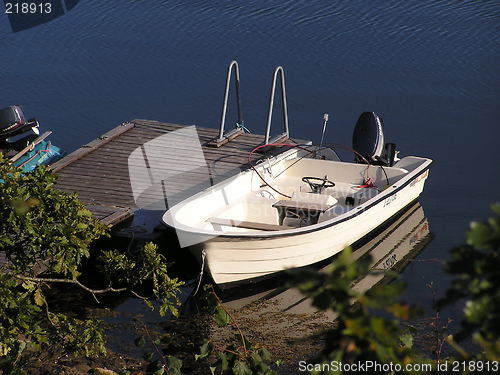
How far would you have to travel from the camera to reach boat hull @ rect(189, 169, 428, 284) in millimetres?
8055

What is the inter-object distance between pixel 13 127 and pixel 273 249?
4569mm

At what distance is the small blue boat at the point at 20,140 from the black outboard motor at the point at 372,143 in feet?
13.9

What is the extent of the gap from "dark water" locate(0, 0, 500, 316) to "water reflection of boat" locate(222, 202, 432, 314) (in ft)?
2.55

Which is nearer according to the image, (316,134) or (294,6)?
(316,134)

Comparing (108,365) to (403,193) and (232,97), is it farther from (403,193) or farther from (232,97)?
(232,97)

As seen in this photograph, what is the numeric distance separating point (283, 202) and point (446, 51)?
8.56m

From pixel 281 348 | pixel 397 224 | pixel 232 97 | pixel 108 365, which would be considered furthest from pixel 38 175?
pixel 232 97

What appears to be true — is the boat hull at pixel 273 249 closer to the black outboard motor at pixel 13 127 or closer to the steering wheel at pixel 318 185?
the steering wheel at pixel 318 185

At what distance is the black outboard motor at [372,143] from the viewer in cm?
1075

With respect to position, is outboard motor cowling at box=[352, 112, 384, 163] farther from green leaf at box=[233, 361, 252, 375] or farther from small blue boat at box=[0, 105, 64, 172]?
green leaf at box=[233, 361, 252, 375]

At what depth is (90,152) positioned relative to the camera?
11.2 metres

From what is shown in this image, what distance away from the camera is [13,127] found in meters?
11.0

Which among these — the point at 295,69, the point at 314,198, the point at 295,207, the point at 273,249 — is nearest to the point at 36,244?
the point at 273,249

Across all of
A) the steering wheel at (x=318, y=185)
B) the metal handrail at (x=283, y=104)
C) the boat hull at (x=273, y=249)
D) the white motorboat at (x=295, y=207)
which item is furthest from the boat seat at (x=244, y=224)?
the metal handrail at (x=283, y=104)
